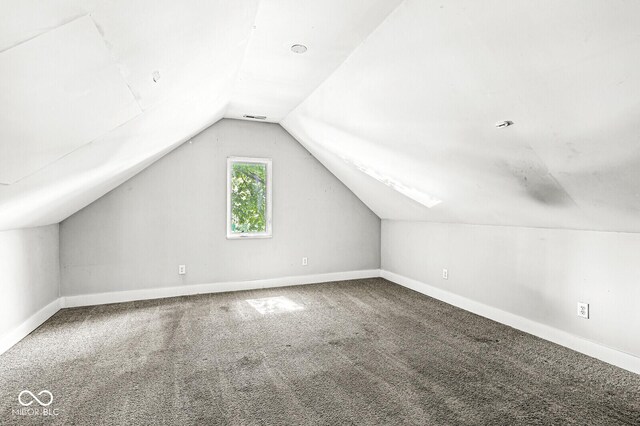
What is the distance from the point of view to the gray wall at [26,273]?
8.89 feet

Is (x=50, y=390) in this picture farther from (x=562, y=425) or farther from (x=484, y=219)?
(x=484, y=219)

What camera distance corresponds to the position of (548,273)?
3.01 meters

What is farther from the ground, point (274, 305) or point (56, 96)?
point (56, 96)

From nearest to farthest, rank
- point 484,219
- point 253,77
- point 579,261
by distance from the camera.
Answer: point 579,261, point 253,77, point 484,219

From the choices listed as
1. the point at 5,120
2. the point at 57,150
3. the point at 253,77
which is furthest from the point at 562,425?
the point at 253,77

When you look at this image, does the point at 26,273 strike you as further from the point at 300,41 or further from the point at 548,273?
the point at 548,273

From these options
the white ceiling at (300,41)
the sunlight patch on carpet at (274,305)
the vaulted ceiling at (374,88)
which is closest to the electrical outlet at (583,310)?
the vaulted ceiling at (374,88)

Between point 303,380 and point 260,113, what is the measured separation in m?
3.12

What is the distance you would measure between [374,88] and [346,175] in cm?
219

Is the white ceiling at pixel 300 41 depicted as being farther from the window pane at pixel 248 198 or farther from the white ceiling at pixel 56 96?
the window pane at pixel 248 198

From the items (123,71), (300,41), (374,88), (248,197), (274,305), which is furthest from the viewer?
(248,197)

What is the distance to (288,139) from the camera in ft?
15.9

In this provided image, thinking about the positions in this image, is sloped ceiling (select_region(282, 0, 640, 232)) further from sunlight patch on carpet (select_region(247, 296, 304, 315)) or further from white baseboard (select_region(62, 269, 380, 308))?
white baseboard (select_region(62, 269, 380, 308))

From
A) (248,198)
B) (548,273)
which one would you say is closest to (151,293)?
(248,198)
